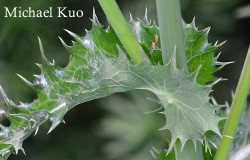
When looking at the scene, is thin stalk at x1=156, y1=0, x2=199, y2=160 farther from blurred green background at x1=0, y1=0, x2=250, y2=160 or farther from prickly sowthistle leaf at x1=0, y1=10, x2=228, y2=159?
blurred green background at x1=0, y1=0, x2=250, y2=160

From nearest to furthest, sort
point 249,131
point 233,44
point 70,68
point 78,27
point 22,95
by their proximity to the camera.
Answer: point 70,68 < point 249,131 < point 22,95 < point 78,27 < point 233,44

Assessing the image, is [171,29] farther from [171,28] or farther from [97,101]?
[97,101]

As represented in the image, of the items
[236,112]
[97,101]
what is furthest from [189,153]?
[97,101]

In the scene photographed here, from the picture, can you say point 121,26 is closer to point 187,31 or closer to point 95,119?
point 187,31

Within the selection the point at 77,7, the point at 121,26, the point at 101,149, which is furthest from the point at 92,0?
the point at 121,26

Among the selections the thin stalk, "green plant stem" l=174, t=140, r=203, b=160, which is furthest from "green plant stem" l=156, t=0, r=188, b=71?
"green plant stem" l=174, t=140, r=203, b=160

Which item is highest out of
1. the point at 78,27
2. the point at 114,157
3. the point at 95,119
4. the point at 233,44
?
the point at 78,27
